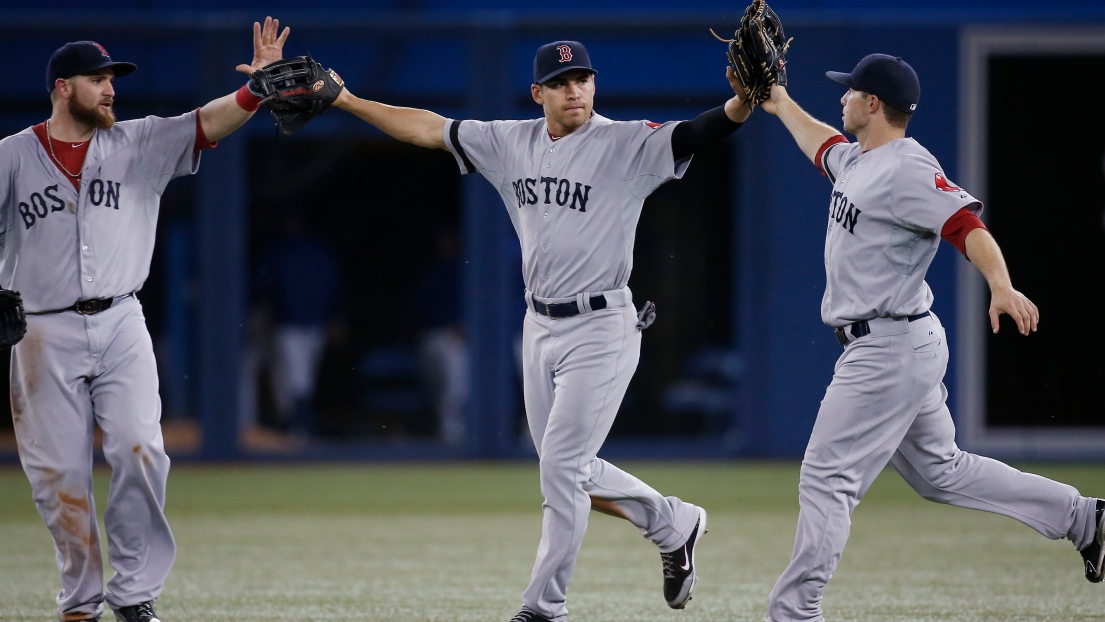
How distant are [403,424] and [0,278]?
233 inches

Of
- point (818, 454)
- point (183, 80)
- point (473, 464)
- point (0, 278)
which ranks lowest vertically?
point (473, 464)

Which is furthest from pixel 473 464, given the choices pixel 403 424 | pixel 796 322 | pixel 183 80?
pixel 183 80

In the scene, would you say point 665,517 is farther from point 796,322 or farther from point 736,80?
point 796,322

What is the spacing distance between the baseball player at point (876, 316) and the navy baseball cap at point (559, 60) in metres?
0.96

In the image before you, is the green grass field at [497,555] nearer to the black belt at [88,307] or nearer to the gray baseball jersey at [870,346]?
the gray baseball jersey at [870,346]

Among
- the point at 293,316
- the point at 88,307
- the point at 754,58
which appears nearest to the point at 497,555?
the point at 88,307

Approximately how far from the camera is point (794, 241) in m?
10.3

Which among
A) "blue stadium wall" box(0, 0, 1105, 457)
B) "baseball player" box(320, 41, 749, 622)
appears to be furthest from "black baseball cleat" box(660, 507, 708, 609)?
"blue stadium wall" box(0, 0, 1105, 457)

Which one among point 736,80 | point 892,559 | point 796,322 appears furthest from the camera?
point 796,322

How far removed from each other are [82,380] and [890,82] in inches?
121

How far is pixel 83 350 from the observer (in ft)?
15.3

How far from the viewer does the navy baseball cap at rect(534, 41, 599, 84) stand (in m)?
4.70

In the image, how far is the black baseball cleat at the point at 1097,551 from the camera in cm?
472

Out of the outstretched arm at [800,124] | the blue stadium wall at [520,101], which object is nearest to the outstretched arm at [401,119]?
the outstretched arm at [800,124]
